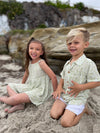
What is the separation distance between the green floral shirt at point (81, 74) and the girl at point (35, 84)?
0.43m

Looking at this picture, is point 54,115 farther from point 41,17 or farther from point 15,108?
point 41,17

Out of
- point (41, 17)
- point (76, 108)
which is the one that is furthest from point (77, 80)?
point (41, 17)

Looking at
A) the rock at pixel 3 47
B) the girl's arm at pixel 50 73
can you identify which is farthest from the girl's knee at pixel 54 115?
the rock at pixel 3 47

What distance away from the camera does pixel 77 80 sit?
64.7 inches

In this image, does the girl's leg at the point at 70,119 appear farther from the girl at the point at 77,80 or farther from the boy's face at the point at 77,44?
the boy's face at the point at 77,44

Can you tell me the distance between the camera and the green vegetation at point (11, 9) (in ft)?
47.1

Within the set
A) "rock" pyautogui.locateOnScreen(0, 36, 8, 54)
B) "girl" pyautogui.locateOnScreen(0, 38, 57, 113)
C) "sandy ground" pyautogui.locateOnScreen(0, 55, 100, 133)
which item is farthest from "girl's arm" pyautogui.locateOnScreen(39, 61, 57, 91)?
"rock" pyautogui.locateOnScreen(0, 36, 8, 54)

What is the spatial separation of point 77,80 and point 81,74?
0.11 m

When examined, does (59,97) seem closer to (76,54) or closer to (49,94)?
(49,94)

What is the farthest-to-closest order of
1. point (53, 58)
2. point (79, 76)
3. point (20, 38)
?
point (20, 38) < point (53, 58) < point (79, 76)

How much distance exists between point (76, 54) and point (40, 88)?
0.96m

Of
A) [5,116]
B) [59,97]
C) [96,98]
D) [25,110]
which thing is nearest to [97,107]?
[96,98]

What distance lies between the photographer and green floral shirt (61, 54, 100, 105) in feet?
5.02

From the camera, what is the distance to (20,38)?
24.1 feet
